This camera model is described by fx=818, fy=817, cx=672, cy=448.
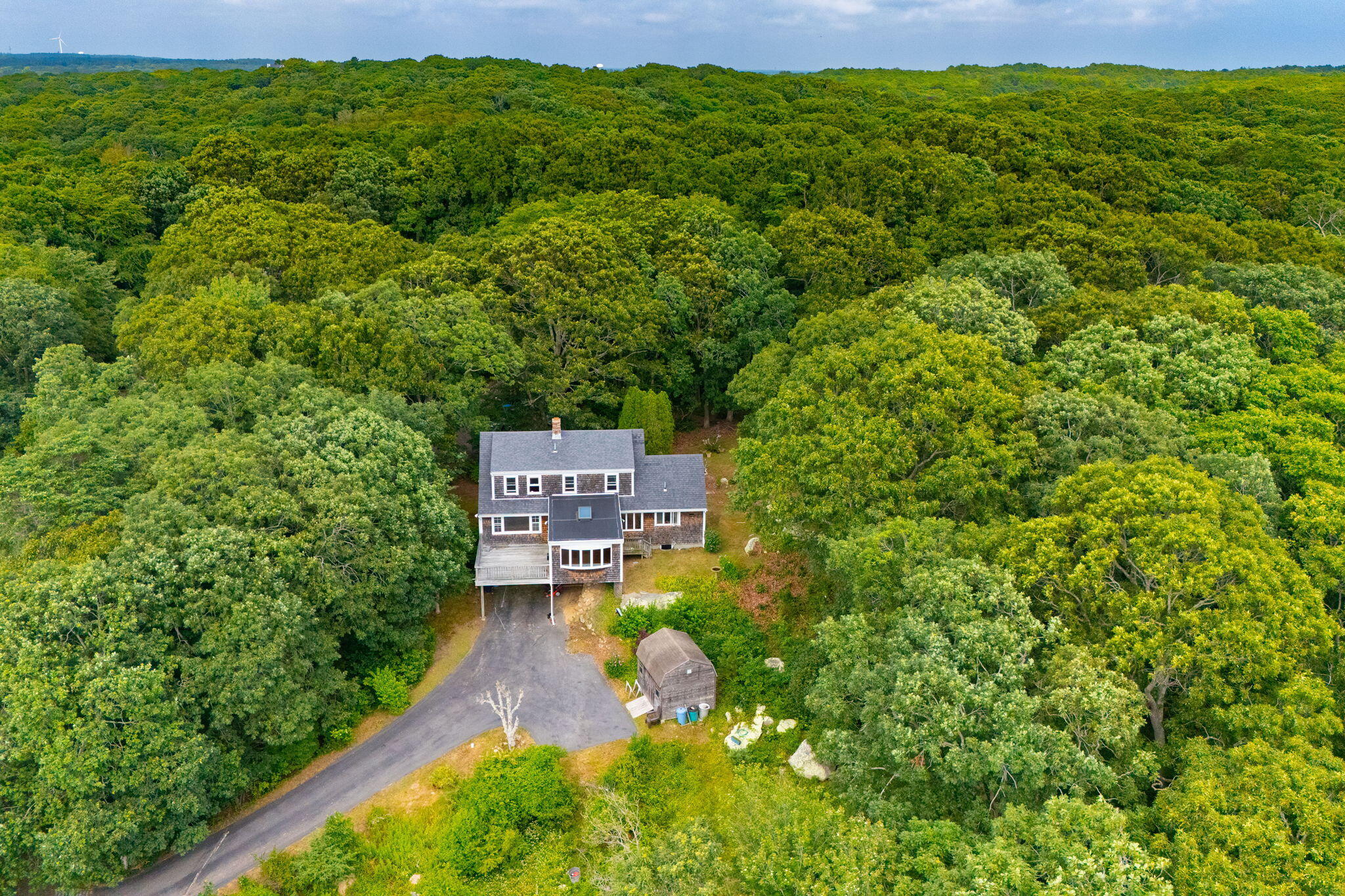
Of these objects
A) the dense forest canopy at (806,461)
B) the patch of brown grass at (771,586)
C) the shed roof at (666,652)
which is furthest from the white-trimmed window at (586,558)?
the patch of brown grass at (771,586)

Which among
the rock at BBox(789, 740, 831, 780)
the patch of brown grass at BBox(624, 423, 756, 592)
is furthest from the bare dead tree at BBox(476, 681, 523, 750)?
the rock at BBox(789, 740, 831, 780)

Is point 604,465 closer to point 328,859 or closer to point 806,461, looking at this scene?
point 806,461

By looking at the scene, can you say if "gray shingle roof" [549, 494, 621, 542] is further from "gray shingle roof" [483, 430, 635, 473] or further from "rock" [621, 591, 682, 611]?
"rock" [621, 591, 682, 611]

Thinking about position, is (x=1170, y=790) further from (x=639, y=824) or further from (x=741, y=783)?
(x=639, y=824)

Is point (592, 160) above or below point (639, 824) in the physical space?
above

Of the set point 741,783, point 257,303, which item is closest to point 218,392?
point 257,303
